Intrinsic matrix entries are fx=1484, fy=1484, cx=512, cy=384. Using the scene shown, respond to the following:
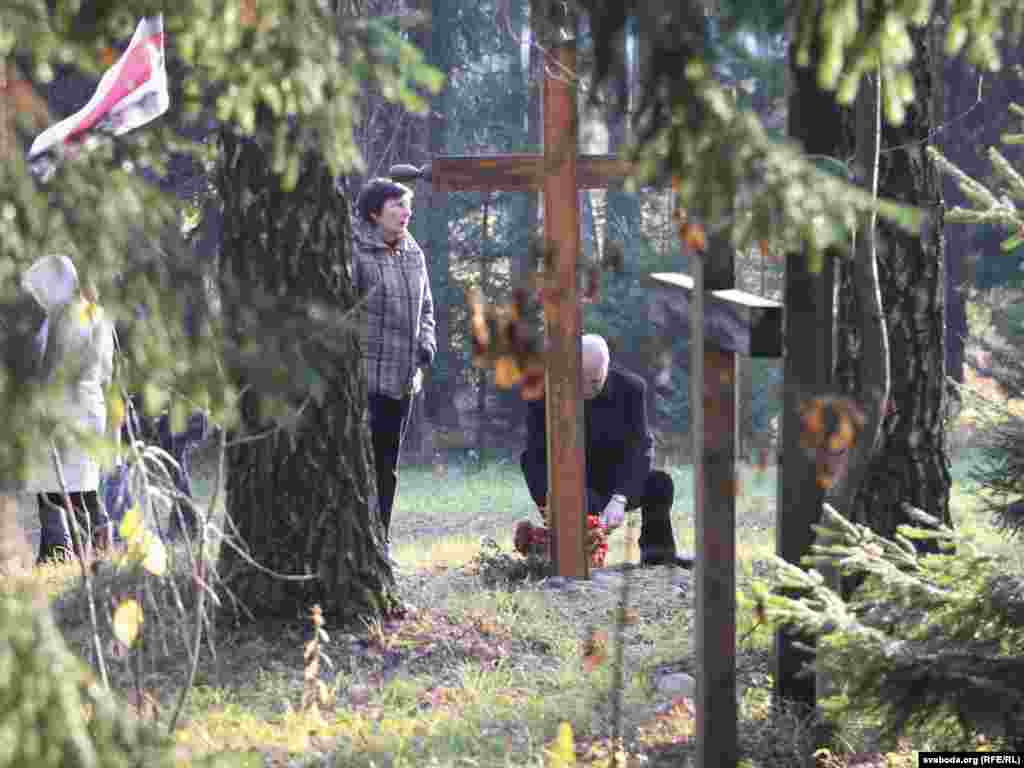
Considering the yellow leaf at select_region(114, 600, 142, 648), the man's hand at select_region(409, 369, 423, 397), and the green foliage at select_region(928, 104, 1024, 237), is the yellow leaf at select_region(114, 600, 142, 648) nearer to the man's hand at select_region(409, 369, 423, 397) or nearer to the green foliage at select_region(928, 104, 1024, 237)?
the green foliage at select_region(928, 104, 1024, 237)

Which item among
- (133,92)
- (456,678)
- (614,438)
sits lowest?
(456,678)

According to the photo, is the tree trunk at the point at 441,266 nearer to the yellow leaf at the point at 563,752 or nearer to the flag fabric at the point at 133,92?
the flag fabric at the point at 133,92

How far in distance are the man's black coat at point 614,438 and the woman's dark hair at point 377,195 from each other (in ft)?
4.32

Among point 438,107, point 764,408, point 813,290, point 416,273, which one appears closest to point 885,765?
point 813,290

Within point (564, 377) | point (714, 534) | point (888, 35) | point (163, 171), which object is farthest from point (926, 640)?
point (564, 377)

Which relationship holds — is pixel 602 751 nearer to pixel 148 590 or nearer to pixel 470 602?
pixel 148 590

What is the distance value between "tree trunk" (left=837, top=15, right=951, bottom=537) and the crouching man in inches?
92.6

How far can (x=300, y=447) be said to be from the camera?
5992mm

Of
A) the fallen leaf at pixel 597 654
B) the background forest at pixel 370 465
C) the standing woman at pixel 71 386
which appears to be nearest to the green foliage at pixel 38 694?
the background forest at pixel 370 465

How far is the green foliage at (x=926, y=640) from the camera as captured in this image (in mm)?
3326

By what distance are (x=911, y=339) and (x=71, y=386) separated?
3.93m

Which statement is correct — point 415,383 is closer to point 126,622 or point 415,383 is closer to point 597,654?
point 597,654

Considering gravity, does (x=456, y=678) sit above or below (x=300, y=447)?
below

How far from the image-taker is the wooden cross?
6.91 m
